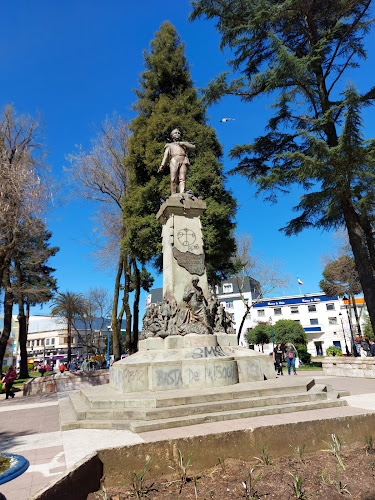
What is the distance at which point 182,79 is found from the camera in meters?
21.5

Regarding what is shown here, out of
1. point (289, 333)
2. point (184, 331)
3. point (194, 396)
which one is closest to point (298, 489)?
point (194, 396)

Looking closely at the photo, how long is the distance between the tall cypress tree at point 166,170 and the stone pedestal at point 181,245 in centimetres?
768

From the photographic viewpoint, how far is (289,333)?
131ft

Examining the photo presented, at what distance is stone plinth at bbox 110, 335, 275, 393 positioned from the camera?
6883mm

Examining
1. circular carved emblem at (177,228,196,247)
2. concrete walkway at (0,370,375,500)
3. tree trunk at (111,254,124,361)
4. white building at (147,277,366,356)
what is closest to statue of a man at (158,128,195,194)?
circular carved emblem at (177,228,196,247)

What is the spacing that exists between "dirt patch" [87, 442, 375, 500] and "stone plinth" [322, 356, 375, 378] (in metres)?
9.94

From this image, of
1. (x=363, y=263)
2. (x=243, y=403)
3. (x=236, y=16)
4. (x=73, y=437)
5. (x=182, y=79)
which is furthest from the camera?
(x=182, y=79)

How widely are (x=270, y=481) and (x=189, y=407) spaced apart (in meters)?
2.26

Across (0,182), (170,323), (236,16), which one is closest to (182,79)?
(236,16)

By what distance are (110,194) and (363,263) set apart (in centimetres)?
1536

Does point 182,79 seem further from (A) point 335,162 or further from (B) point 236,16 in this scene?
(A) point 335,162

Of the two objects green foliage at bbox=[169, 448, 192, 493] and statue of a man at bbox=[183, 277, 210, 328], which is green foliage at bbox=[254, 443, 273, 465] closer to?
green foliage at bbox=[169, 448, 192, 493]

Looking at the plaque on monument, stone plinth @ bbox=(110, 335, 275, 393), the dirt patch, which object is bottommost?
the dirt patch

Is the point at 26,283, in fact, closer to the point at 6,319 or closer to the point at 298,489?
the point at 6,319
